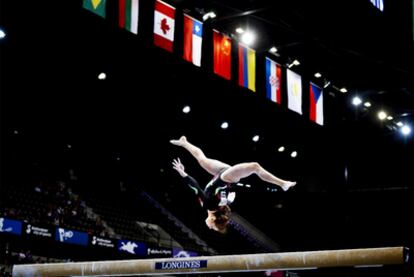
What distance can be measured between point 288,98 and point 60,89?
23.5 ft

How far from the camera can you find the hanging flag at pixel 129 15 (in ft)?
35.6

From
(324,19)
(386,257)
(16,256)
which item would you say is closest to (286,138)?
(324,19)

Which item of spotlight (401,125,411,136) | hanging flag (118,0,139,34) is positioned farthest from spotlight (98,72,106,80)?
spotlight (401,125,411,136)

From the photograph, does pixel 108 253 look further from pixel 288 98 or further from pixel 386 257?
pixel 386 257

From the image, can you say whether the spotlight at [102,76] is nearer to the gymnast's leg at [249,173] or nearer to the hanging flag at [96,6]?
the hanging flag at [96,6]

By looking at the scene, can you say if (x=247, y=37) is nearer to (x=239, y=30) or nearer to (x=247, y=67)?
(x=239, y=30)

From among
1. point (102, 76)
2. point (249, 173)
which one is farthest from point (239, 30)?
point (249, 173)

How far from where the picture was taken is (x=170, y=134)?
70.7 ft

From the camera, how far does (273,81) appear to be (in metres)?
14.0

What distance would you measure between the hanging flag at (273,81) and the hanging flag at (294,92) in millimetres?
270

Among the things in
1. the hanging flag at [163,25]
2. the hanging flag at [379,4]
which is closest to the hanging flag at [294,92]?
the hanging flag at [163,25]

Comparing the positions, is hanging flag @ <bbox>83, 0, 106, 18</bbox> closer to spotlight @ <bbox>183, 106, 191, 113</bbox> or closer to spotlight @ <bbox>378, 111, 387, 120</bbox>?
spotlight @ <bbox>183, 106, 191, 113</bbox>

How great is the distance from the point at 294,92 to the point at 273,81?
0.76m

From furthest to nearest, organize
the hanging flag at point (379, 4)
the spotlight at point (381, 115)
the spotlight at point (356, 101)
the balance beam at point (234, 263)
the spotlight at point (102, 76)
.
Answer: the spotlight at point (381, 115) → the spotlight at point (356, 101) → the spotlight at point (102, 76) → the hanging flag at point (379, 4) → the balance beam at point (234, 263)
